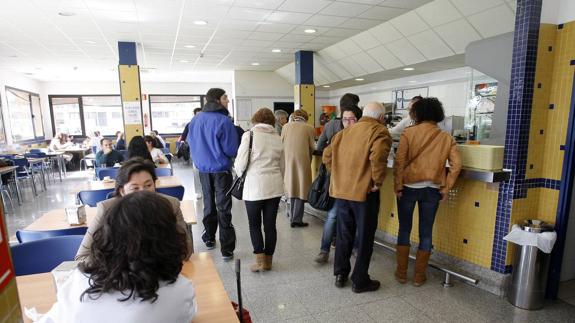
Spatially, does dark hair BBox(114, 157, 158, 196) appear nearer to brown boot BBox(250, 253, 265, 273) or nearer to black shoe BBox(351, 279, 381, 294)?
brown boot BBox(250, 253, 265, 273)

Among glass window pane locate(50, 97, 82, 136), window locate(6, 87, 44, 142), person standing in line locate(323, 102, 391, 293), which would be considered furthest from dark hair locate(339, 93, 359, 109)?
glass window pane locate(50, 97, 82, 136)

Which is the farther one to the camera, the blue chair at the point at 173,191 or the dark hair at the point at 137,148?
the dark hair at the point at 137,148

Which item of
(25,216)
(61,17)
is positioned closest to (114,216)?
(61,17)

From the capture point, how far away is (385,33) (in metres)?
5.87

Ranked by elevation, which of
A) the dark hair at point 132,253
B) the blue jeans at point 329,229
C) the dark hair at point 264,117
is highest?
the dark hair at point 264,117

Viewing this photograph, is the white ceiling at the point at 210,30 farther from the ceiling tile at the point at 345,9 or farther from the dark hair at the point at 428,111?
the dark hair at the point at 428,111

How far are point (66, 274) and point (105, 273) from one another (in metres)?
0.52

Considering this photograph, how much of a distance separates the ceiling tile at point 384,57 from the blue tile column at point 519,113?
391 cm

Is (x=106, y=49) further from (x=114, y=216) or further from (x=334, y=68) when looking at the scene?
(x=114, y=216)

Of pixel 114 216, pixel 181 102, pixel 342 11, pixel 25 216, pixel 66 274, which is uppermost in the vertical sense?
pixel 342 11

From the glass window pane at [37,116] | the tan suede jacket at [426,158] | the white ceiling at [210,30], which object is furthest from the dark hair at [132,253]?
the glass window pane at [37,116]

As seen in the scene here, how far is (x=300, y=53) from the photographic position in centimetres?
771

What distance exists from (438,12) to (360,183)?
3.51 metres

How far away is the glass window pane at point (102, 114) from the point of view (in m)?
12.6
